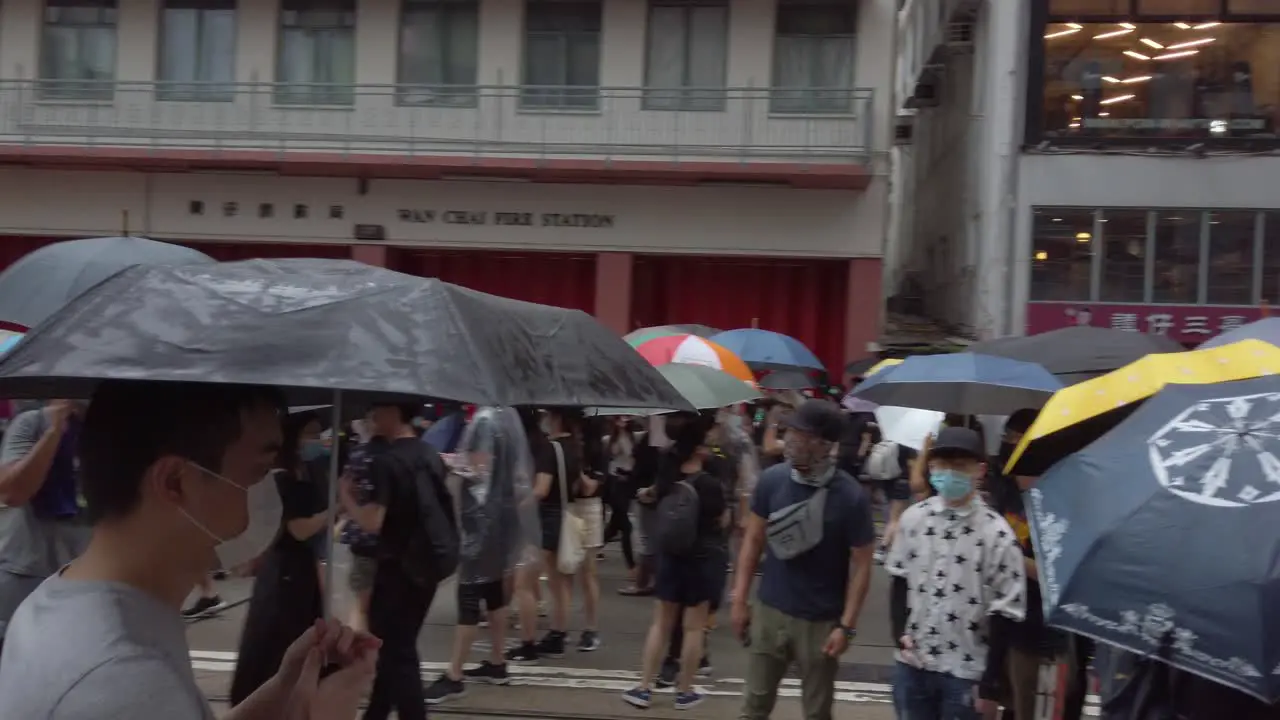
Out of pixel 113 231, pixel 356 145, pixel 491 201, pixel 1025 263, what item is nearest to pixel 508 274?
pixel 491 201

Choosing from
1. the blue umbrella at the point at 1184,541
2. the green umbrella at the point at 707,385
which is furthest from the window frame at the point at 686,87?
the blue umbrella at the point at 1184,541

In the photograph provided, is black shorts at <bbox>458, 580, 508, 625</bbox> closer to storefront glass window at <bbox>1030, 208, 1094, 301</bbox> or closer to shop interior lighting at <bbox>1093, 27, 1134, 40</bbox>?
storefront glass window at <bbox>1030, 208, 1094, 301</bbox>

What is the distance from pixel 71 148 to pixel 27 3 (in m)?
2.78

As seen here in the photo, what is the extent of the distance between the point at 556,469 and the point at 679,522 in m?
1.54

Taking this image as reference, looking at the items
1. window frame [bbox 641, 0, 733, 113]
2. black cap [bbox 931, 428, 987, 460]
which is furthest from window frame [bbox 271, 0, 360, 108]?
black cap [bbox 931, 428, 987, 460]

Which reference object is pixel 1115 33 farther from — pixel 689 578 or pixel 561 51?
pixel 689 578

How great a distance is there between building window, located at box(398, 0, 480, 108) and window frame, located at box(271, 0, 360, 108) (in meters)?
0.82

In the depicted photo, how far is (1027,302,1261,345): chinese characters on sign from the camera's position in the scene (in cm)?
1750

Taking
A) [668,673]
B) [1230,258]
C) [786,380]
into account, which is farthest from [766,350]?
[1230,258]

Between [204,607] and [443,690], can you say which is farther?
[204,607]

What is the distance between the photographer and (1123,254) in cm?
1784

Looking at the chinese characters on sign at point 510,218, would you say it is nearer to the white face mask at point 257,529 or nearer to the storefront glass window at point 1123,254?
the storefront glass window at point 1123,254

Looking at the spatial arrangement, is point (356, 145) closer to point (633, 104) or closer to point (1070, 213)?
point (633, 104)

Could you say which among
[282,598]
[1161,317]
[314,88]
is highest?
[314,88]
